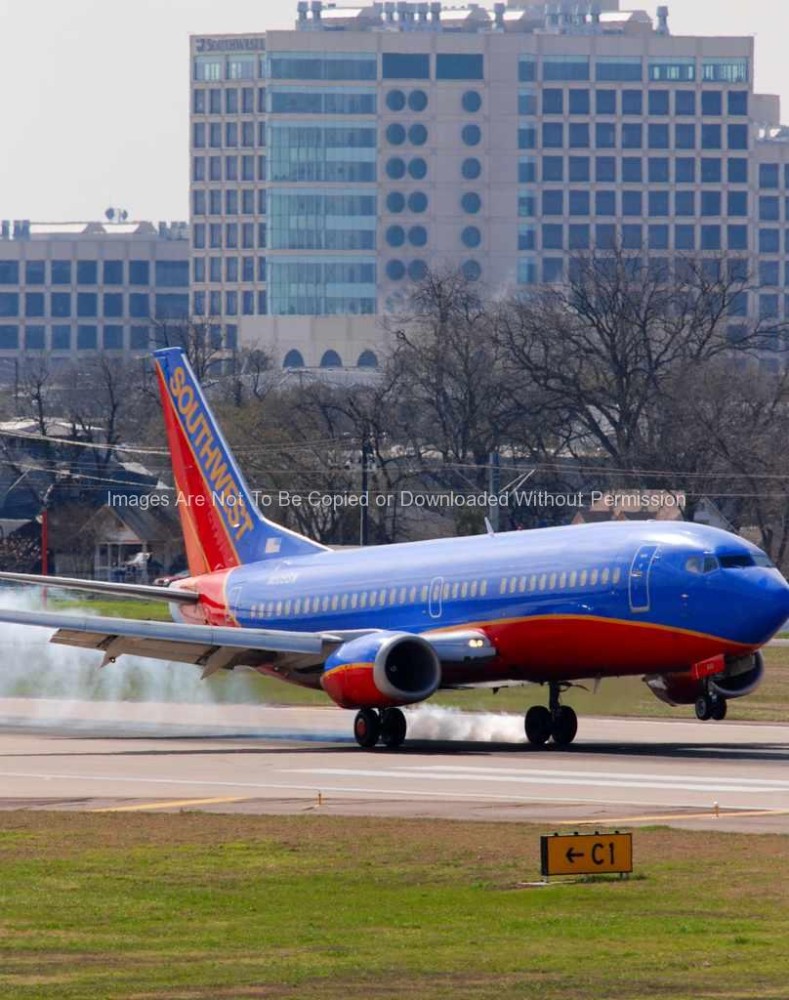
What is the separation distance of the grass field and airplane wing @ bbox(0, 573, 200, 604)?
49.5 ft

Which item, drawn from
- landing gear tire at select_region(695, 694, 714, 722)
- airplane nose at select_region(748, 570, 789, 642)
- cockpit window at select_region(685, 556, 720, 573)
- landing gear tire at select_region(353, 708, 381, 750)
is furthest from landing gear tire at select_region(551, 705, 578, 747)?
airplane nose at select_region(748, 570, 789, 642)

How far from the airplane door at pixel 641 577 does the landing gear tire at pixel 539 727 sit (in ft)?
14.2

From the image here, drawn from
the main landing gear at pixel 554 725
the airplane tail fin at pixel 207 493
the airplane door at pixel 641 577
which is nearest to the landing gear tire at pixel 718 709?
the airplane door at pixel 641 577

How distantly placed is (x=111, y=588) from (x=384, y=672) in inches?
268

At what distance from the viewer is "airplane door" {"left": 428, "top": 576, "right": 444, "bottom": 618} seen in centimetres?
4362

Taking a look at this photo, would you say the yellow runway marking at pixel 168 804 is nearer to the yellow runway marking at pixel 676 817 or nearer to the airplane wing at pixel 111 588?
the yellow runway marking at pixel 676 817

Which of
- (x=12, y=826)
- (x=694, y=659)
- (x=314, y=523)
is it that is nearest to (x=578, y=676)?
(x=694, y=659)

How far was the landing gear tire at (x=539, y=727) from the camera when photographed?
143 ft

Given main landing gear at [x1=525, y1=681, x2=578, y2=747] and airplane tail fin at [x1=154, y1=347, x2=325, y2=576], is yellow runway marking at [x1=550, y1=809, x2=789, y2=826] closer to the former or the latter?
main landing gear at [x1=525, y1=681, x2=578, y2=747]

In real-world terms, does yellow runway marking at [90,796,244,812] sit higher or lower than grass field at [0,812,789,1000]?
lower

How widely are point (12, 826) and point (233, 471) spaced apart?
22.6 metres

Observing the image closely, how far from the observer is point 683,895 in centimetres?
2189

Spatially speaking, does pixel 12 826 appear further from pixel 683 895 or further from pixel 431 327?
pixel 431 327

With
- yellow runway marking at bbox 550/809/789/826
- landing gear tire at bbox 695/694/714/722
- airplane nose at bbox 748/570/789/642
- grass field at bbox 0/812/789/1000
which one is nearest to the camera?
grass field at bbox 0/812/789/1000
